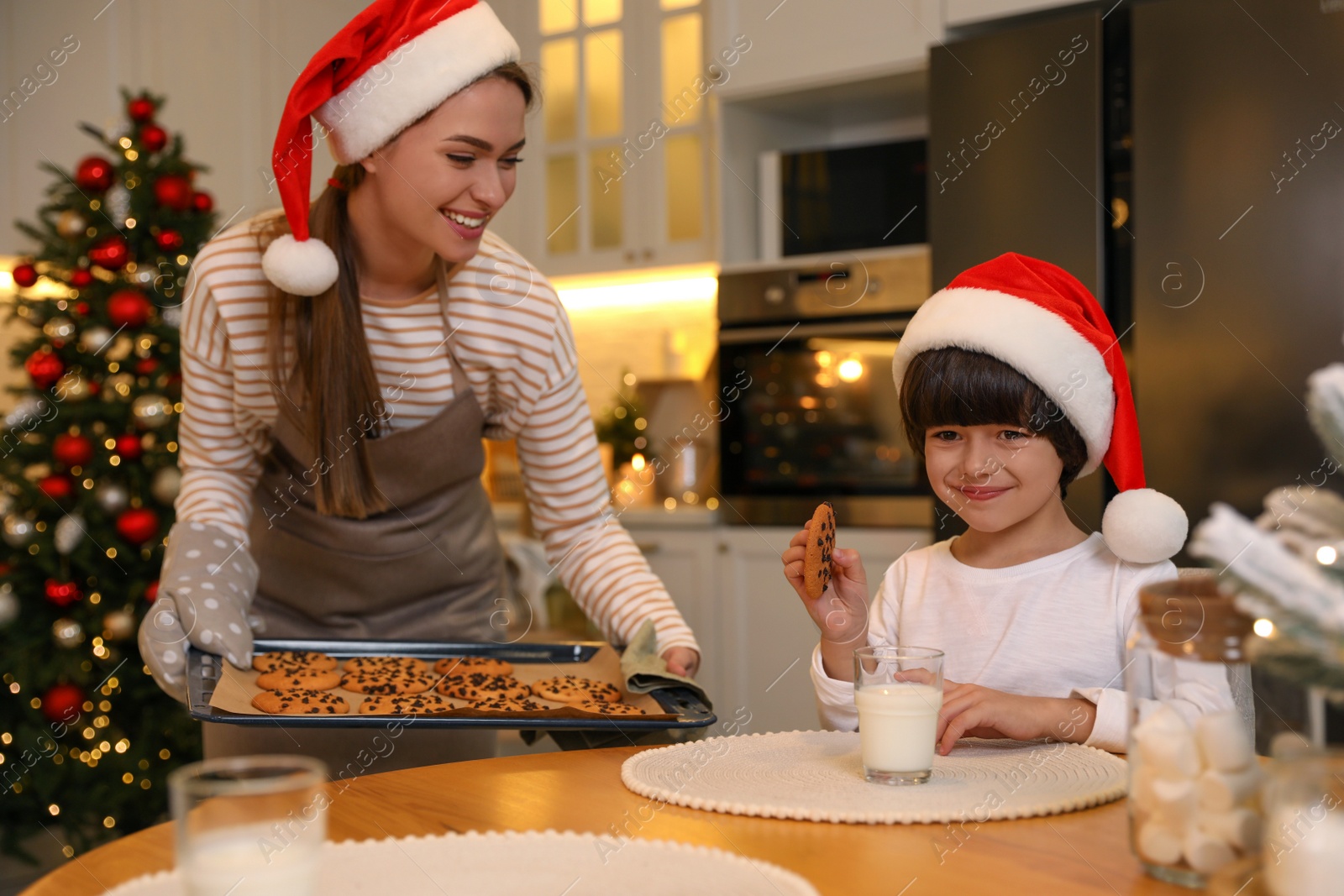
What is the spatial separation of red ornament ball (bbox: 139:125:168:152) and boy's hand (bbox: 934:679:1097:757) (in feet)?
8.68

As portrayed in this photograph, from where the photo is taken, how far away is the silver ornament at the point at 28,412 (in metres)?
2.83

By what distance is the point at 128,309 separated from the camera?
112 inches

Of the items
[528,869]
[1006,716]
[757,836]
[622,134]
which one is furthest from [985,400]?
[622,134]

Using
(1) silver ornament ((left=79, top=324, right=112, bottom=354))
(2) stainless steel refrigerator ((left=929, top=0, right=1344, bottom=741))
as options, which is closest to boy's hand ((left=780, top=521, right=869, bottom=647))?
(2) stainless steel refrigerator ((left=929, top=0, right=1344, bottom=741))

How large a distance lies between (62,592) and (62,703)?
0.26 meters

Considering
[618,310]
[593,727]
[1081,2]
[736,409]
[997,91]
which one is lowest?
[593,727]

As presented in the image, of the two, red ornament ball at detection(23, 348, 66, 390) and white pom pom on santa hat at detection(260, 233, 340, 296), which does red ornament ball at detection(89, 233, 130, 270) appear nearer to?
red ornament ball at detection(23, 348, 66, 390)

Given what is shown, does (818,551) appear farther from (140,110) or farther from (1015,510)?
(140,110)

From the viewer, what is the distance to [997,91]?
9.08 feet

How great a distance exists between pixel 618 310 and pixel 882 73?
4.75ft

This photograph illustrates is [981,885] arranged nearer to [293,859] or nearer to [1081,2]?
[293,859]

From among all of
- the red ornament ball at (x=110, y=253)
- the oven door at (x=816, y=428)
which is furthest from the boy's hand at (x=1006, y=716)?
the red ornament ball at (x=110, y=253)

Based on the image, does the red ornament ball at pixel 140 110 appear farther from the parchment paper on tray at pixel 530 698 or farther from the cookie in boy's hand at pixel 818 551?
the cookie in boy's hand at pixel 818 551

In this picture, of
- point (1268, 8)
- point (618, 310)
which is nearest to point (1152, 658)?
point (1268, 8)
